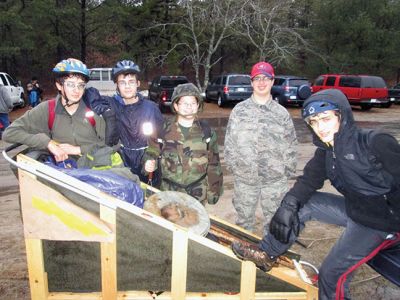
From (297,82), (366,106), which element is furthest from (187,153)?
(366,106)

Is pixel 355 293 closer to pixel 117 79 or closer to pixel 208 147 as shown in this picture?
pixel 208 147

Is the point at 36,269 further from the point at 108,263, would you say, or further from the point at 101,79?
the point at 101,79

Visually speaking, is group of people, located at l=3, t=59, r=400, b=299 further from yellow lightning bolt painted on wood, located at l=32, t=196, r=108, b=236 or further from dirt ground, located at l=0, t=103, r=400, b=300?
dirt ground, located at l=0, t=103, r=400, b=300

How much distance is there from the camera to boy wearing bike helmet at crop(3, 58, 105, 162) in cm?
299

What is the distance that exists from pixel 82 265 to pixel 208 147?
151 centimetres

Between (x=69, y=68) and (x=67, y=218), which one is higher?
(x=69, y=68)

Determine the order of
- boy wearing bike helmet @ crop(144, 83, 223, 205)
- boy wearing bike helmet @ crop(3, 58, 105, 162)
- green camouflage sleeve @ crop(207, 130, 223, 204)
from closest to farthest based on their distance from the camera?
boy wearing bike helmet @ crop(3, 58, 105, 162) < boy wearing bike helmet @ crop(144, 83, 223, 205) < green camouflage sleeve @ crop(207, 130, 223, 204)

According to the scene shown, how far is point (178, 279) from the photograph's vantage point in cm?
272

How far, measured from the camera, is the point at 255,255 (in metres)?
2.77

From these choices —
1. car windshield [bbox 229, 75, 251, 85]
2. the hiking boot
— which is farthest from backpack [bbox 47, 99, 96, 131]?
car windshield [bbox 229, 75, 251, 85]

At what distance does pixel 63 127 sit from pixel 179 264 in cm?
146

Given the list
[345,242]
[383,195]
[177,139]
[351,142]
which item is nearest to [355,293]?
[345,242]

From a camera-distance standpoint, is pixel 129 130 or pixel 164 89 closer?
pixel 129 130

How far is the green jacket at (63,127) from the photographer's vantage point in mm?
2996
